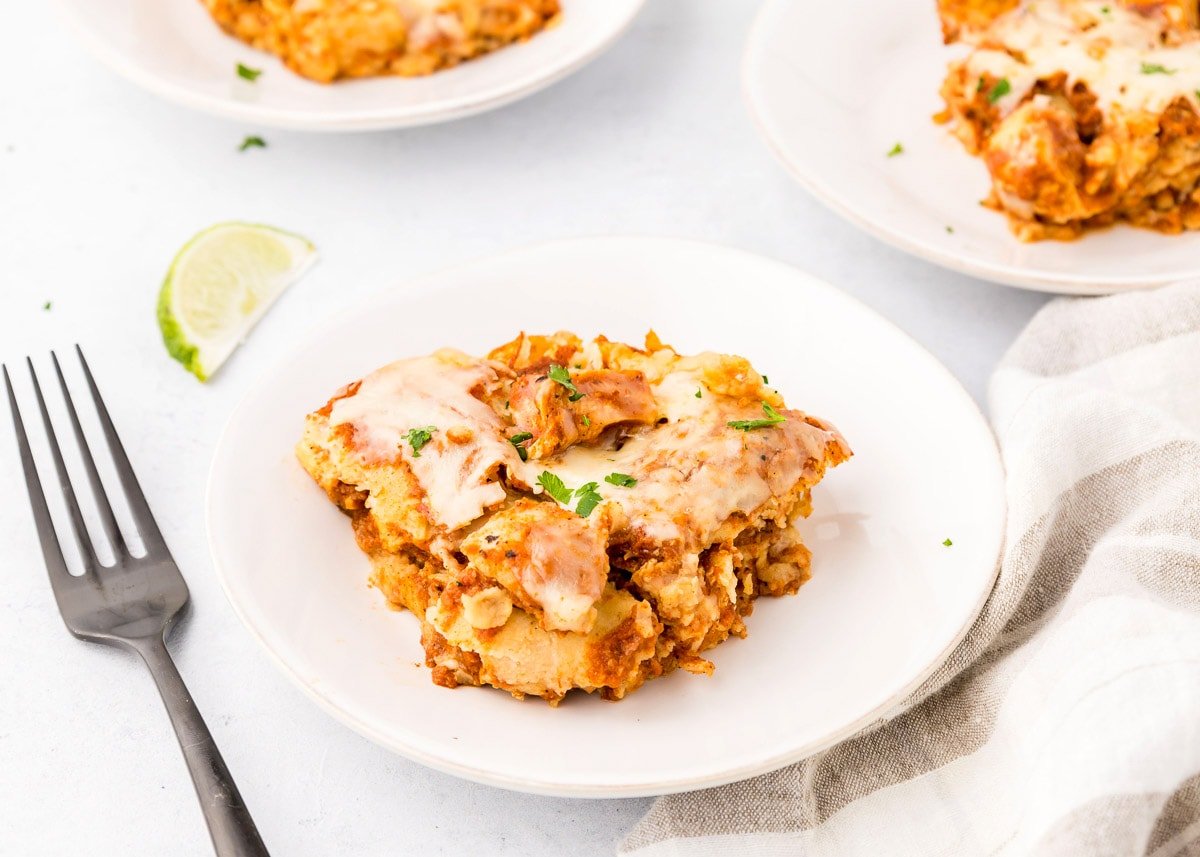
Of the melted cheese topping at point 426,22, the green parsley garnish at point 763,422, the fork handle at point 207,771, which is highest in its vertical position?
the melted cheese topping at point 426,22

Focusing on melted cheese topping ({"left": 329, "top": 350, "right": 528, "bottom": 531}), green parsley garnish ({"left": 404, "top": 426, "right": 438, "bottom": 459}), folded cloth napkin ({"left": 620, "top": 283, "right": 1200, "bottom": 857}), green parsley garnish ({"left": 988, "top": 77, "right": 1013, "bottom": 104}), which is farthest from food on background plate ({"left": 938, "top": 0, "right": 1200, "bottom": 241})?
green parsley garnish ({"left": 404, "top": 426, "right": 438, "bottom": 459})

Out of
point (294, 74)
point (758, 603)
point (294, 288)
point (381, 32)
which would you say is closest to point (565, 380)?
point (758, 603)

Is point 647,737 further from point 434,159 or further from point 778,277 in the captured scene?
point 434,159

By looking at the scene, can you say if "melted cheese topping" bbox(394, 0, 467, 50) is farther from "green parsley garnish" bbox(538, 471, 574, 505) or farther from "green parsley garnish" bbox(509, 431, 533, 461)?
"green parsley garnish" bbox(538, 471, 574, 505)

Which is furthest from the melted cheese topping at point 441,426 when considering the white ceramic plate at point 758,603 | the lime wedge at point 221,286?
the lime wedge at point 221,286

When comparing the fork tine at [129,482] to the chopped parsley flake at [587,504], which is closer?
the chopped parsley flake at [587,504]

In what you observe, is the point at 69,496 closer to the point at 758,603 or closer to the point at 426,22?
the point at 758,603

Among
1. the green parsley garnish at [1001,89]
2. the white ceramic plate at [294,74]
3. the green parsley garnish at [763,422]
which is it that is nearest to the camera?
the green parsley garnish at [763,422]

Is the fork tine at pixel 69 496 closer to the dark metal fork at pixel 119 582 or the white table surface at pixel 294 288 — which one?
the dark metal fork at pixel 119 582
